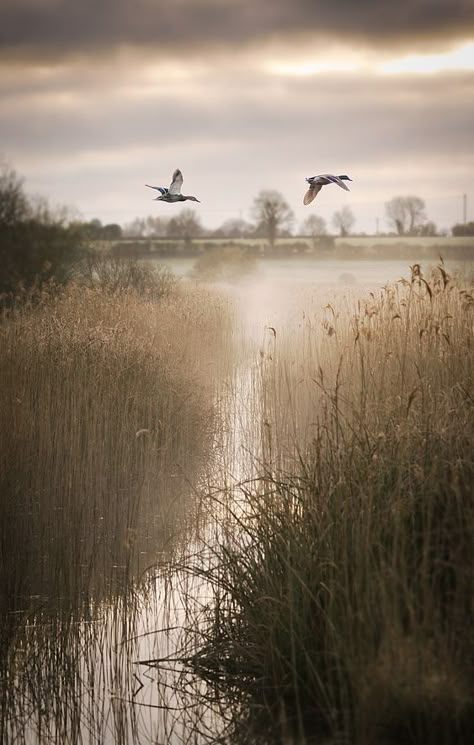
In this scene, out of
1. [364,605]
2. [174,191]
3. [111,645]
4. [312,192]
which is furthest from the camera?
[174,191]

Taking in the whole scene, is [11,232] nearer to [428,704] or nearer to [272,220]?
[428,704]

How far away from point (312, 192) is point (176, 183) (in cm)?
125

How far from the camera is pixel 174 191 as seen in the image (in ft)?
15.6

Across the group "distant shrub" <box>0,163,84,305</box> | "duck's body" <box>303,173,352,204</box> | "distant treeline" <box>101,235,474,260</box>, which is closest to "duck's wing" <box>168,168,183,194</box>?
"duck's body" <box>303,173,352,204</box>

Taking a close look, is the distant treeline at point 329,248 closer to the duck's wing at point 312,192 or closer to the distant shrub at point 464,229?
the distant shrub at point 464,229

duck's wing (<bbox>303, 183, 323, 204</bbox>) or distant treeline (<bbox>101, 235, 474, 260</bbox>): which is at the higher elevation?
distant treeline (<bbox>101, 235, 474, 260</bbox>)

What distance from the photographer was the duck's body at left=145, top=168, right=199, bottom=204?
4.58 m

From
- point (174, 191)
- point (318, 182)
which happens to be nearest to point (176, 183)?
point (174, 191)

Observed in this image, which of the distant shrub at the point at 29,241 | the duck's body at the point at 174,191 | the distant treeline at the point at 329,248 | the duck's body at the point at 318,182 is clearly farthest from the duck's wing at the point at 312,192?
the distant treeline at the point at 329,248

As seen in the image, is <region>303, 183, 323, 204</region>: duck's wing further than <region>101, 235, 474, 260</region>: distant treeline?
No

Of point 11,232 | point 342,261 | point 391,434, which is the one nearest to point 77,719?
point 391,434

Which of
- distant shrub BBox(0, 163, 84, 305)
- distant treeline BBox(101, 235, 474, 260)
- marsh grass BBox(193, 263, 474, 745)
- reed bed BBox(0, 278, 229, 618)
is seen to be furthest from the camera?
distant treeline BBox(101, 235, 474, 260)

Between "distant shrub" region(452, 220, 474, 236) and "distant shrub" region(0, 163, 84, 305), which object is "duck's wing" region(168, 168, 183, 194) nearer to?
"distant shrub" region(0, 163, 84, 305)

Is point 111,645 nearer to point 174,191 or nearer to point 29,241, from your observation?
point 174,191
